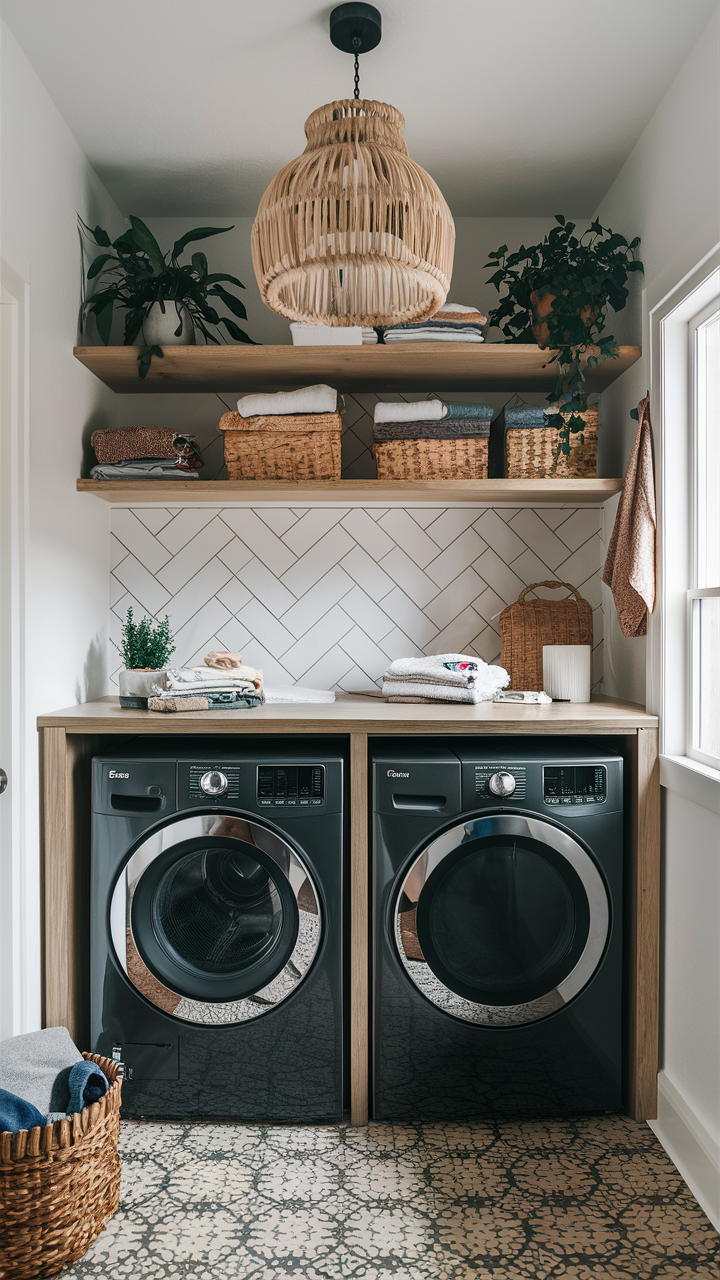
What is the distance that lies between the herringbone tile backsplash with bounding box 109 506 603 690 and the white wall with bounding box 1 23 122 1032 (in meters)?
0.28

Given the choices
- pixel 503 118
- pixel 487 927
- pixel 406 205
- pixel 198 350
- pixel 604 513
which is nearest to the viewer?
pixel 406 205

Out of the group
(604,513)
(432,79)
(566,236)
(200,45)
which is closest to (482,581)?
(604,513)

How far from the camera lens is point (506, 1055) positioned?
1.98 metres

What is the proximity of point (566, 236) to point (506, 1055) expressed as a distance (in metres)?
2.23

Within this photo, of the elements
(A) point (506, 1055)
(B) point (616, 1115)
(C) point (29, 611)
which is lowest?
(B) point (616, 1115)

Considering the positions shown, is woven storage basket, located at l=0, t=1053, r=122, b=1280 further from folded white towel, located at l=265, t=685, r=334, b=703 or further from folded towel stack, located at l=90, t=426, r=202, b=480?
folded towel stack, located at l=90, t=426, r=202, b=480

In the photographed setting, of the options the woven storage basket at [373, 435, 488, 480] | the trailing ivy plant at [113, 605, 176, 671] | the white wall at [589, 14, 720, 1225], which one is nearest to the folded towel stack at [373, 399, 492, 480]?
the woven storage basket at [373, 435, 488, 480]

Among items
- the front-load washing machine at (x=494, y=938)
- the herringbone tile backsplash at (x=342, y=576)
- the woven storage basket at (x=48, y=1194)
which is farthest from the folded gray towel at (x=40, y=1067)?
the herringbone tile backsplash at (x=342, y=576)

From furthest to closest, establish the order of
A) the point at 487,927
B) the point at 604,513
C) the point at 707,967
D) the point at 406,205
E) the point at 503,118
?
the point at 604,513 → the point at 503,118 → the point at 487,927 → the point at 707,967 → the point at 406,205

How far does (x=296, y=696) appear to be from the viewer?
2332 millimetres

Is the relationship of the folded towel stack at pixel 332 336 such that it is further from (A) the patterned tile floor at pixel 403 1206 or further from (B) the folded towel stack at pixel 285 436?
(A) the patterned tile floor at pixel 403 1206

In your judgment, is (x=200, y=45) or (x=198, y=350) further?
(x=198, y=350)

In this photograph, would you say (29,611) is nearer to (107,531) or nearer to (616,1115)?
(107,531)

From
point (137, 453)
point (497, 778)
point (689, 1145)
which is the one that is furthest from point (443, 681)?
point (689, 1145)
